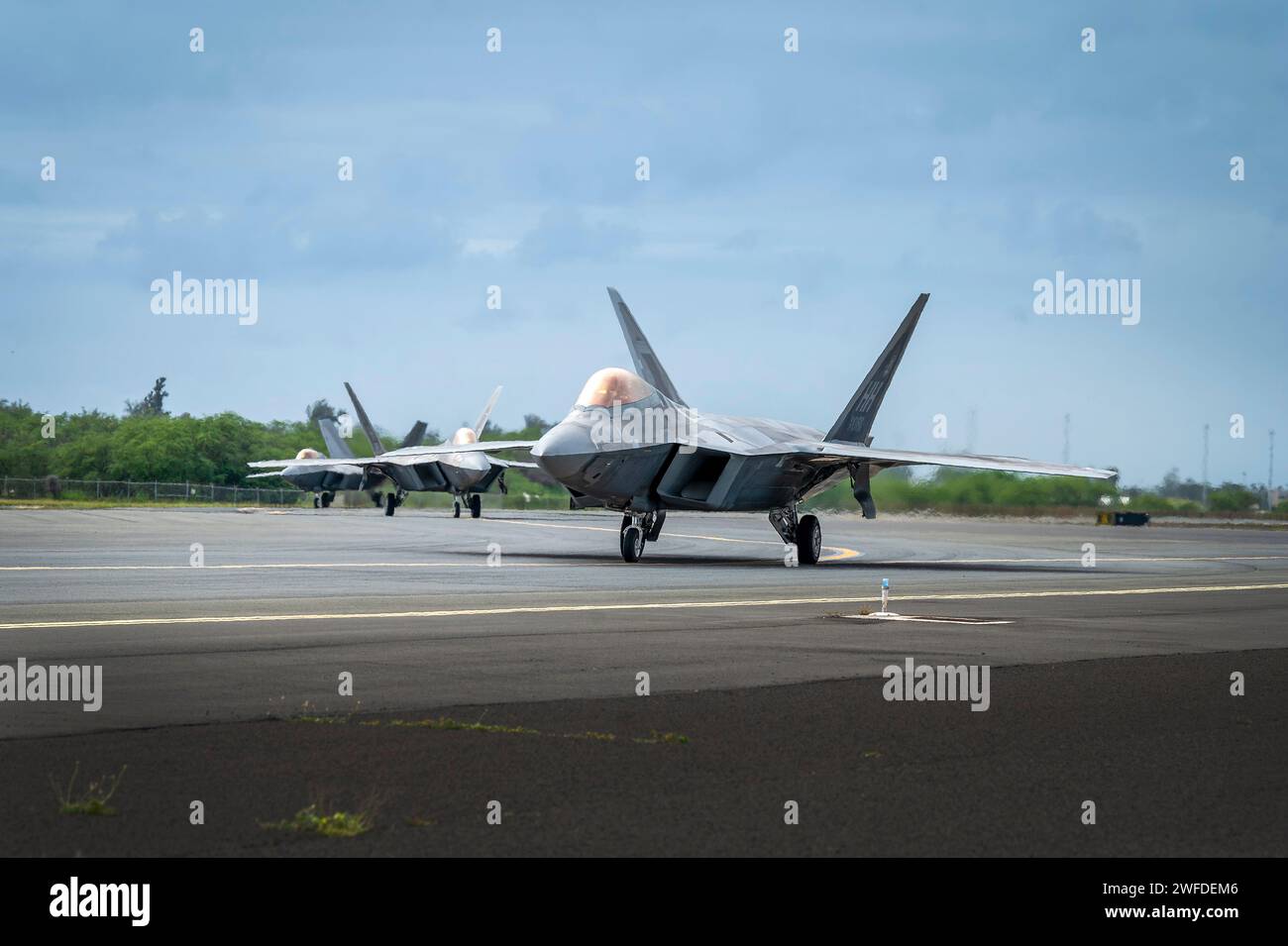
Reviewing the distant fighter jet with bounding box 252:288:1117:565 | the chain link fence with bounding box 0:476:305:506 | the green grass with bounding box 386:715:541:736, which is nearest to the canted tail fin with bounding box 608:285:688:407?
the distant fighter jet with bounding box 252:288:1117:565

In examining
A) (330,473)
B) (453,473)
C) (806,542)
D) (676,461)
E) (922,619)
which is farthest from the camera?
(330,473)

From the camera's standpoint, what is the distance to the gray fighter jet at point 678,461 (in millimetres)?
25922

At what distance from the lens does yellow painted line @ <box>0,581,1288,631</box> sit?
14.0 m

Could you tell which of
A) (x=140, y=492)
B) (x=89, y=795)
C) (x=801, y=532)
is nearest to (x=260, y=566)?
(x=801, y=532)

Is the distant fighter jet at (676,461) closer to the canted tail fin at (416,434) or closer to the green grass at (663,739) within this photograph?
the green grass at (663,739)

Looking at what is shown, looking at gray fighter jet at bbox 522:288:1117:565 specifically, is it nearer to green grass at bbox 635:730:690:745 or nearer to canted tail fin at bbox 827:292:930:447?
canted tail fin at bbox 827:292:930:447

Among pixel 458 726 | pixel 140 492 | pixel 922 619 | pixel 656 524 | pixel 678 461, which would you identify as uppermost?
pixel 678 461

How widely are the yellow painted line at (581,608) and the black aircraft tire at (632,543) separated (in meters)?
8.24

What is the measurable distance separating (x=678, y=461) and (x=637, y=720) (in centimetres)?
1857

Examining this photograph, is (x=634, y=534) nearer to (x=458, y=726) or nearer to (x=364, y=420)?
(x=458, y=726)

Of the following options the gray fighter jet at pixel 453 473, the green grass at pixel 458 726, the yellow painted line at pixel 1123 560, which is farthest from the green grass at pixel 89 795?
the gray fighter jet at pixel 453 473

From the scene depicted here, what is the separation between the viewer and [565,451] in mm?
25344
